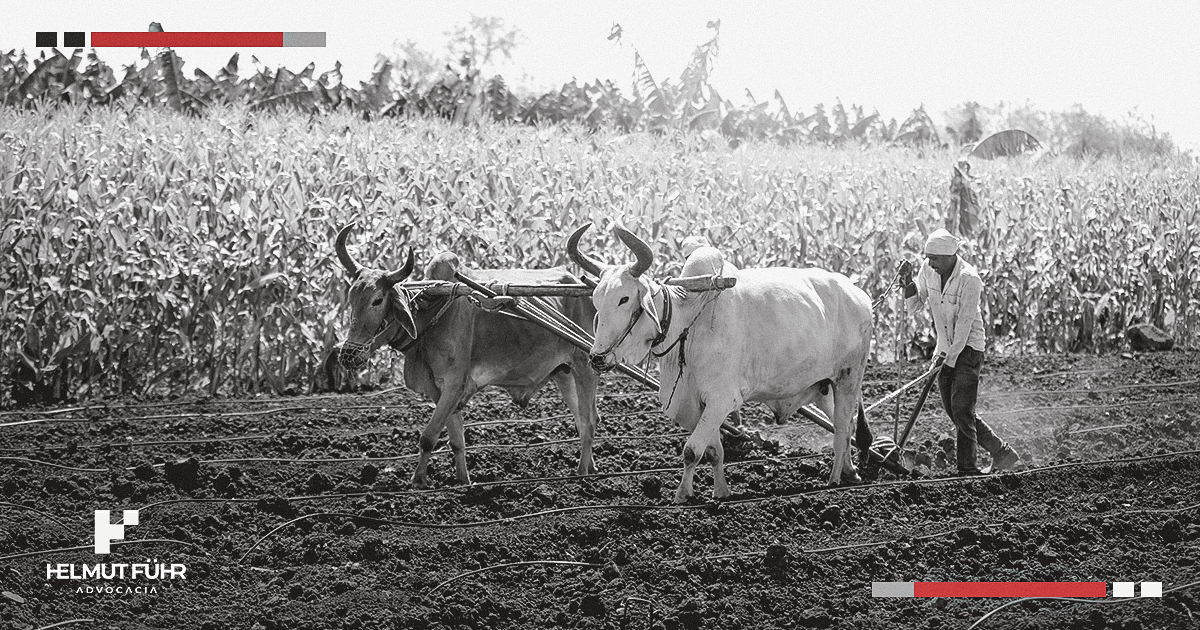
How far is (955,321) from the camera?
26.5 feet

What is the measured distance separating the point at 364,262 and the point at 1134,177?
Result: 531 inches

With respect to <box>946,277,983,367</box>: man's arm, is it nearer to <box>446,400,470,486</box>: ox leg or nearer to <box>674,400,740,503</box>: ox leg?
<box>674,400,740,503</box>: ox leg

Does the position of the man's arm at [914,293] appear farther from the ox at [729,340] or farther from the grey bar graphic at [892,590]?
the grey bar graphic at [892,590]

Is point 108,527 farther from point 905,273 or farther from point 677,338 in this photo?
point 905,273

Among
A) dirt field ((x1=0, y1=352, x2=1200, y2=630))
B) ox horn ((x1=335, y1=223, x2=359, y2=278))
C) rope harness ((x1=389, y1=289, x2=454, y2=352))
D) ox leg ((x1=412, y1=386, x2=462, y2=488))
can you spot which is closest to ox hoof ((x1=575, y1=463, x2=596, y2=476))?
dirt field ((x1=0, y1=352, x2=1200, y2=630))

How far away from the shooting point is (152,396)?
11297 mm

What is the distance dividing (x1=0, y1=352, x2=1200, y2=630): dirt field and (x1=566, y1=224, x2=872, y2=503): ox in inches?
19.9

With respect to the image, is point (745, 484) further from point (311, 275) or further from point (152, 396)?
point (152, 396)

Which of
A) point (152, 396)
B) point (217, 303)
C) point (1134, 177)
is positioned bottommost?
point (152, 396)

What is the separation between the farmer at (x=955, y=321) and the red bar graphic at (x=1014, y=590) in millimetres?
2452

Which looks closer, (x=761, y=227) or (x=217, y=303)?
(x=217, y=303)

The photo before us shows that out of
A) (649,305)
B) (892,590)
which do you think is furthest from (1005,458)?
(649,305)

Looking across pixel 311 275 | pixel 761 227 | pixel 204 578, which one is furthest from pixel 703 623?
pixel 761 227

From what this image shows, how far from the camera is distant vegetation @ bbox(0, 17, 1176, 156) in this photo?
854 inches
